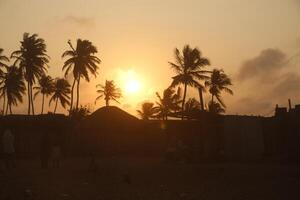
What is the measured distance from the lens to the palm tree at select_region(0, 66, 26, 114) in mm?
49375

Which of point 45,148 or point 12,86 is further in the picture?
point 12,86

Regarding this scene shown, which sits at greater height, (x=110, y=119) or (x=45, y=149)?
(x=110, y=119)

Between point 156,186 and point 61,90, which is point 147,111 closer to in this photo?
point 61,90

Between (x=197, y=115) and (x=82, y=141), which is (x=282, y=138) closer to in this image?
(x=197, y=115)

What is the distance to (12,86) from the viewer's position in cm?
5078

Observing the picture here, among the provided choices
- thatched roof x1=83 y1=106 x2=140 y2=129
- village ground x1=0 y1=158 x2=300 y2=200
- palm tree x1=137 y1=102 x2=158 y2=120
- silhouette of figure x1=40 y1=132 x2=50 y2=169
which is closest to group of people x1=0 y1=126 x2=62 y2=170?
silhouette of figure x1=40 y1=132 x2=50 y2=169

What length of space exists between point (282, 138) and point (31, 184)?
17.8 meters

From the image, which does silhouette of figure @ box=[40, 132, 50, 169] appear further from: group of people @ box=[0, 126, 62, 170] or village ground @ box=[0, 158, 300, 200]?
village ground @ box=[0, 158, 300, 200]

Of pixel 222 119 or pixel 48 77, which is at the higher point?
pixel 48 77

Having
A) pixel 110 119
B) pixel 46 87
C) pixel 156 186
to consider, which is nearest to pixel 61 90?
pixel 46 87

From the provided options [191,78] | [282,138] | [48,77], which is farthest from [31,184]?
[48,77]

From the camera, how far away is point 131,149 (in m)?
37.0

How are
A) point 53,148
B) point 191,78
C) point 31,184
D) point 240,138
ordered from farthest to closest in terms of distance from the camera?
point 191,78
point 240,138
point 53,148
point 31,184

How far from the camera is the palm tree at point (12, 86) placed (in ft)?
162
